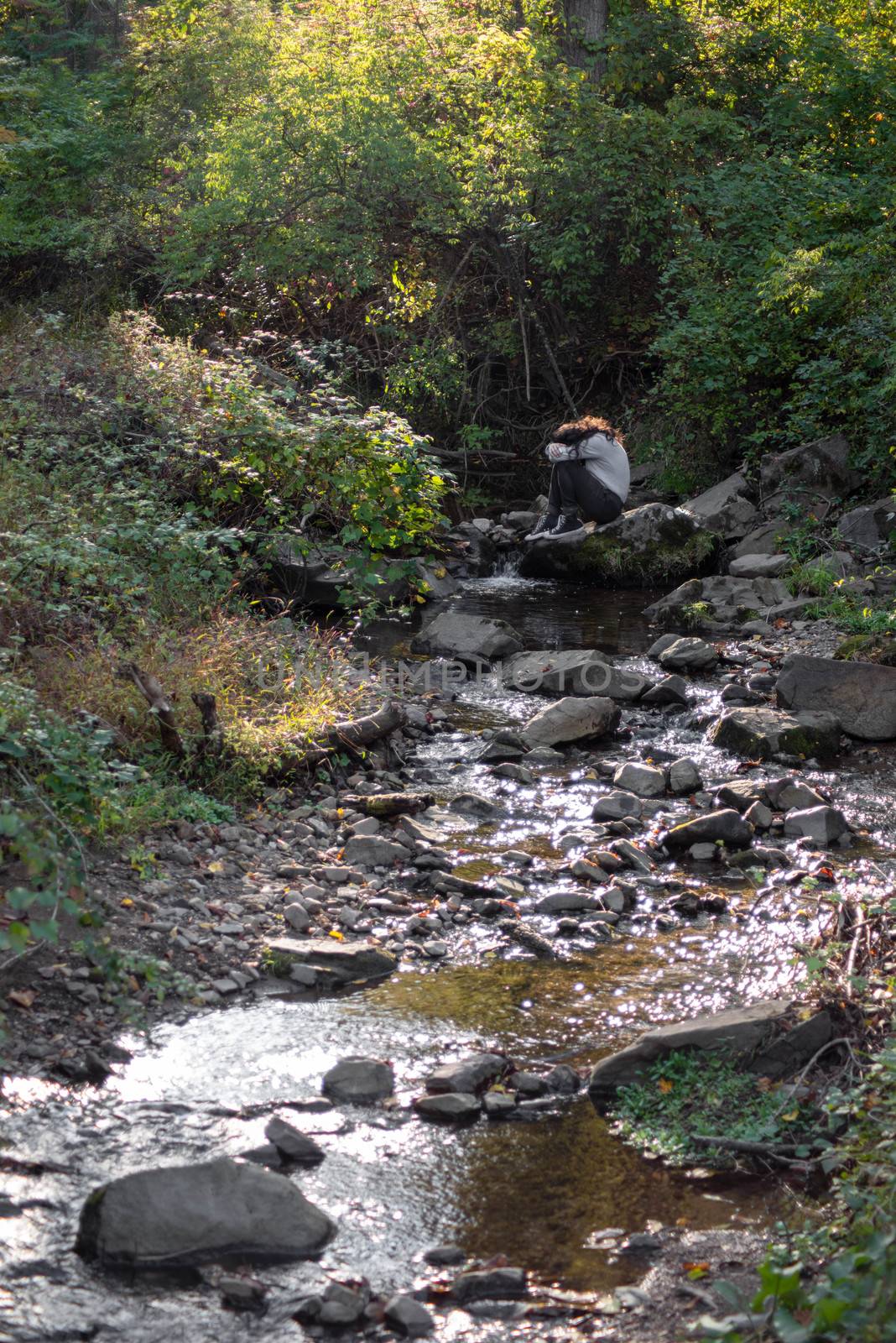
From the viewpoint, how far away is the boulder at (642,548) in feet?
40.7

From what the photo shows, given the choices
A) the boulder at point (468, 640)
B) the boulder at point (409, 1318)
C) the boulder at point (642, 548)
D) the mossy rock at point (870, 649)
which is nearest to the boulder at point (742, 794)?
the mossy rock at point (870, 649)

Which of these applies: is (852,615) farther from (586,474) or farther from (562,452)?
(562,452)

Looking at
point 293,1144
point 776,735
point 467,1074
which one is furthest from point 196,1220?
point 776,735

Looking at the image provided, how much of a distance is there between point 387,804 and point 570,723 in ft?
6.26

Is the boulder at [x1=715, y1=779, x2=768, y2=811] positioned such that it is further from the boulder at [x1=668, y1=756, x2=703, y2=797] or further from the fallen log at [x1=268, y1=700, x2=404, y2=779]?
the fallen log at [x1=268, y1=700, x2=404, y2=779]

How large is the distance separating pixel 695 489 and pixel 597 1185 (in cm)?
1150

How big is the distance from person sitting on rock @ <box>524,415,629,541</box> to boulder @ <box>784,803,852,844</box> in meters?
5.72

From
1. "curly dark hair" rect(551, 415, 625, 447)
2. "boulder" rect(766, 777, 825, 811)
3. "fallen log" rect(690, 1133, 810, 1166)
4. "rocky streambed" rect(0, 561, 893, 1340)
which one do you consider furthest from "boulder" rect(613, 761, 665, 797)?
"curly dark hair" rect(551, 415, 625, 447)

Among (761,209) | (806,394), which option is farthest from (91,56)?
(806,394)

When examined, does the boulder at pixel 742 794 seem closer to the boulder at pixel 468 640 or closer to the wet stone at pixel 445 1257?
the boulder at pixel 468 640

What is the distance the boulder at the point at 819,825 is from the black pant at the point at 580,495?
5.72 m

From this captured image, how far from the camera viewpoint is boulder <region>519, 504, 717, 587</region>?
12406 mm

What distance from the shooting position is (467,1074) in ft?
13.6

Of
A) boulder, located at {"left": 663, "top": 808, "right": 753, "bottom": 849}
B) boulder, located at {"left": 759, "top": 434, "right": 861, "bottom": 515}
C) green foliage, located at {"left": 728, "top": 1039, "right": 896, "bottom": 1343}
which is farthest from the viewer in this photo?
boulder, located at {"left": 759, "top": 434, "right": 861, "bottom": 515}
